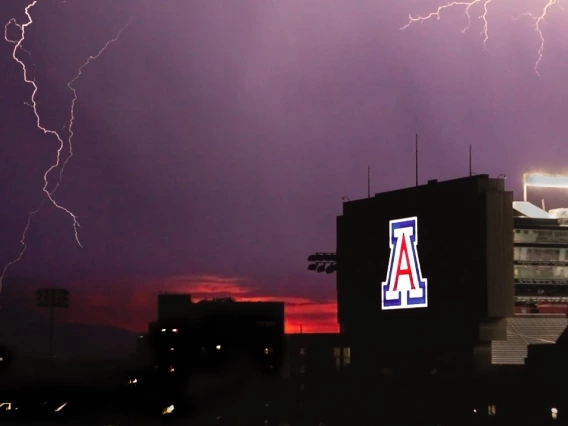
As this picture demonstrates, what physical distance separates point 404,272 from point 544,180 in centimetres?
1629

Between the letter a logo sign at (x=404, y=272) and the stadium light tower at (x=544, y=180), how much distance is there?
12976mm

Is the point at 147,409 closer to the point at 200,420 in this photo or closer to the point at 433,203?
the point at 200,420

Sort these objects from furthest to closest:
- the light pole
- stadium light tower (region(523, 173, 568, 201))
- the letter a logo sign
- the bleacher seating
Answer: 1. the light pole
2. stadium light tower (region(523, 173, 568, 201))
3. the letter a logo sign
4. the bleacher seating

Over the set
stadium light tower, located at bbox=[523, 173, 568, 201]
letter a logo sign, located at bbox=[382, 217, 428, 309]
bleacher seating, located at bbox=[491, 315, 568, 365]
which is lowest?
bleacher seating, located at bbox=[491, 315, 568, 365]

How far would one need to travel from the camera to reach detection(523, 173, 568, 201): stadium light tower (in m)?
85.3

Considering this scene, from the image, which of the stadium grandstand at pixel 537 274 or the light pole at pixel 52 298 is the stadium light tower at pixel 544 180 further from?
→ the light pole at pixel 52 298

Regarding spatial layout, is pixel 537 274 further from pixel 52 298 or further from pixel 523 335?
pixel 52 298

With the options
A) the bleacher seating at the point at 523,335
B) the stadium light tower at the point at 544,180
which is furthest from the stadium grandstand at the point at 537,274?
the stadium light tower at the point at 544,180

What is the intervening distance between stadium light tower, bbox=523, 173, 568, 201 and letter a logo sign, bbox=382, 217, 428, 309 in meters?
13.0

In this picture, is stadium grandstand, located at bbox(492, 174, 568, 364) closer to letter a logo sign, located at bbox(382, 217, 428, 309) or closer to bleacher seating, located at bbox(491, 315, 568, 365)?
bleacher seating, located at bbox(491, 315, 568, 365)

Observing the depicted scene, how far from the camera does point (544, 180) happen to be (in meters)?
86.0

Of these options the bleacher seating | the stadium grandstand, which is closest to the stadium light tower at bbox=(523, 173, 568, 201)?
the stadium grandstand

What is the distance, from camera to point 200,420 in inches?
4936

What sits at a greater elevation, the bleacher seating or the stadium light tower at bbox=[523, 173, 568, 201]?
the stadium light tower at bbox=[523, 173, 568, 201]
